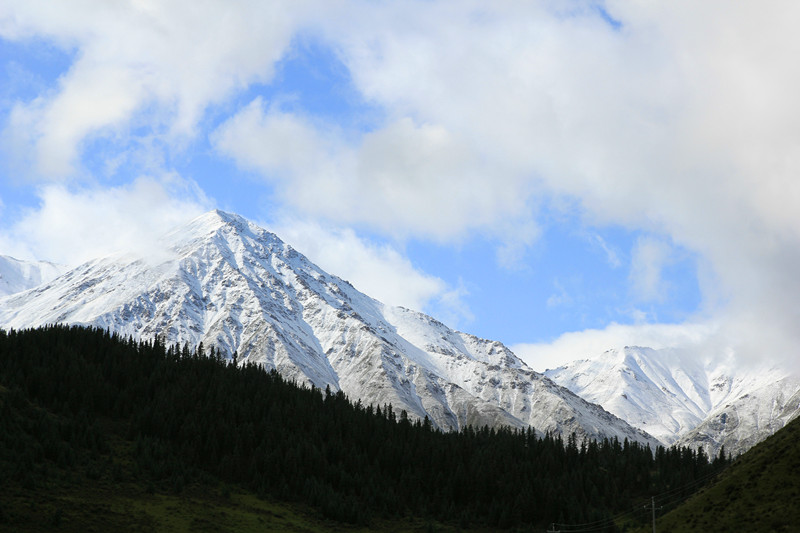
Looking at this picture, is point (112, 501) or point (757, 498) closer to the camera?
point (757, 498)

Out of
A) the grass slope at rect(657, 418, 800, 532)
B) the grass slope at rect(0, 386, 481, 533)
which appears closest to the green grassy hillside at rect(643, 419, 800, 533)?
the grass slope at rect(657, 418, 800, 532)

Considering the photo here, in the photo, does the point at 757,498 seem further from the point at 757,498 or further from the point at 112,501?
the point at 112,501

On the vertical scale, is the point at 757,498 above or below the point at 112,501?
above

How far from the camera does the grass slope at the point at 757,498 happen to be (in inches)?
4284

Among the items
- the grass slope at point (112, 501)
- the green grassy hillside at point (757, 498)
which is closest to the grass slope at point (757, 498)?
the green grassy hillside at point (757, 498)

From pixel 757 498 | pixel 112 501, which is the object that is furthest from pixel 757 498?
pixel 112 501

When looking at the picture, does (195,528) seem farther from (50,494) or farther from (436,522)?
(436,522)

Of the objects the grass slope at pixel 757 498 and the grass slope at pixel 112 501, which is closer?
the grass slope at pixel 757 498

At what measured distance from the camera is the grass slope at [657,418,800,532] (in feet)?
357

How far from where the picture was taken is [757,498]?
11606 cm

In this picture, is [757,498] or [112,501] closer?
[757,498]

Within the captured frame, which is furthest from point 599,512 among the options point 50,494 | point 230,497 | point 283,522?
point 50,494

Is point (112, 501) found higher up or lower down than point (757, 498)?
lower down

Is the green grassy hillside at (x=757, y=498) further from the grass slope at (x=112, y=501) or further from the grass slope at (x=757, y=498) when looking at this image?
the grass slope at (x=112, y=501)
